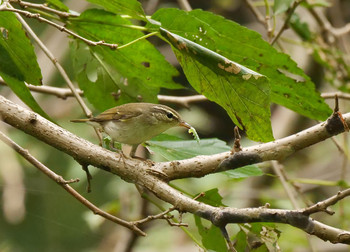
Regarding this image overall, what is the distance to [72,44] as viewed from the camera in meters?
2.44

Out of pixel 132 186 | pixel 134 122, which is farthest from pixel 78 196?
pixel 132 186

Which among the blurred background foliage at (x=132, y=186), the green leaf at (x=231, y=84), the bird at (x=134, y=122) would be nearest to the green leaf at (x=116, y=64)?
the bird at (x=134, y=122)

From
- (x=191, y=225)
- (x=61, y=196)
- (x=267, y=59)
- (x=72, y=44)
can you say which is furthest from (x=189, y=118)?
(x=267, y=59)

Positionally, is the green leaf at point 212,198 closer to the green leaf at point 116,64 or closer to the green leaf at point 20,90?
the green leaf at point 116,64

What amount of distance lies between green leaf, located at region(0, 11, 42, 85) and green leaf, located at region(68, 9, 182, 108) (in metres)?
0.22

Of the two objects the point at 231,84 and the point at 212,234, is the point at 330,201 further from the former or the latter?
the point at 212,234

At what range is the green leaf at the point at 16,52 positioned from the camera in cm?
195

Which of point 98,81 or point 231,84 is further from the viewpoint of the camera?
point 98,81

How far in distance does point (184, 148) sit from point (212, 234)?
40 cm

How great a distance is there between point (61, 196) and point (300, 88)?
5.19 metres

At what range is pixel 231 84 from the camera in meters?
1.63

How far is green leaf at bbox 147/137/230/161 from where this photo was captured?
211 cm

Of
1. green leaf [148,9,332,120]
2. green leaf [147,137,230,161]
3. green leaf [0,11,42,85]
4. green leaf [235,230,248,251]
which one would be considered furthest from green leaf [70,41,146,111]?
green leaf [235,230,248,251]

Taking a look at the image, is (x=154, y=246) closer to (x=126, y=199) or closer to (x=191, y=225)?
(x=191, y=225)
